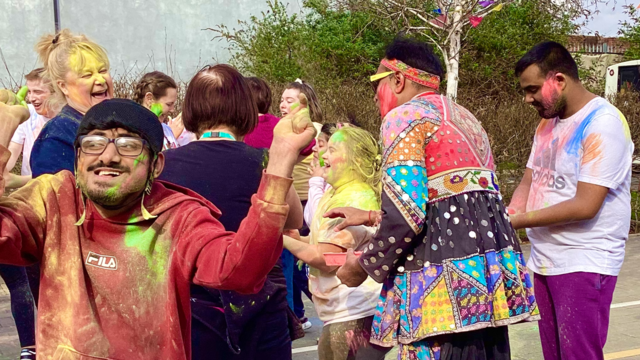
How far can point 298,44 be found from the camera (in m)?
16.8

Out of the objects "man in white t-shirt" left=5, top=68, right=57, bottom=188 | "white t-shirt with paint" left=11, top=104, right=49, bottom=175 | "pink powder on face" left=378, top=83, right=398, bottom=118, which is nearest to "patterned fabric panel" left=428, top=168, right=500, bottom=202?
"pink powder on face" left=378, top=83, right=398, bottom=118

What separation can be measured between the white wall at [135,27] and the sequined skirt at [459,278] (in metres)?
16.5

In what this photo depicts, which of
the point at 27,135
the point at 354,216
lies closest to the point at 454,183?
the point at 354,216

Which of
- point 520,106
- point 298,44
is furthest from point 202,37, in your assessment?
point 520,106

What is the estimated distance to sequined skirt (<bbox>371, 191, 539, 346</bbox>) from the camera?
2.76 meters

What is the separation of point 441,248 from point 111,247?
130 cm

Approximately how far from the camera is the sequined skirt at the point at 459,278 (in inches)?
109

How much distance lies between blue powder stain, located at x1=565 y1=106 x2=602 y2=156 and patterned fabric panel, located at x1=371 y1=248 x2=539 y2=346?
0.82 m

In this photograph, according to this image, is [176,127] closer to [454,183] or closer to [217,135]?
[217,135]

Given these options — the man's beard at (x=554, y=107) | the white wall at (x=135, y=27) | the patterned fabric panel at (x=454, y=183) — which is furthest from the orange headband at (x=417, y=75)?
the white wall at (x=135, y=27)

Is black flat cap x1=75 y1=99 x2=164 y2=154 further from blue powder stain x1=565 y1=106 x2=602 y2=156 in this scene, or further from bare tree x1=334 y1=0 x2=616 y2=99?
bare tree x1=334 y1=0 x2=616 y2=99

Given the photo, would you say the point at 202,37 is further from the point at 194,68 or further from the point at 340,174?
the point at 340,174

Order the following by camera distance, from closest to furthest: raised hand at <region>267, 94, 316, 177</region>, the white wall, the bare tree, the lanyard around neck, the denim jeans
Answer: raised hand at <region>267, 94, 316, 177</region>
the lanyard around neck
the denim jeans
the bare tree
the white wall

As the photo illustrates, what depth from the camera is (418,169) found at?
9.29 feet
